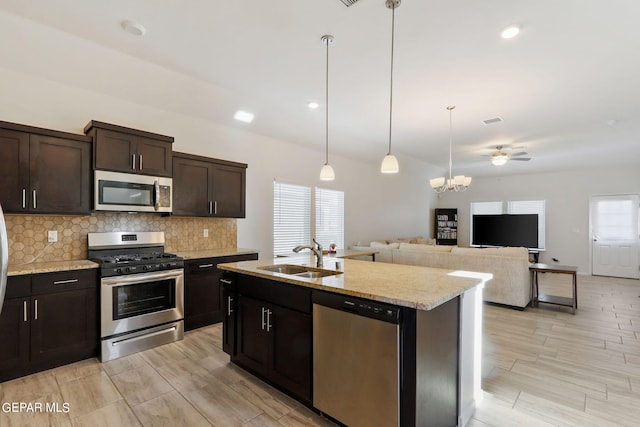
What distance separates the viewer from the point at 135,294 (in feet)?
10.9

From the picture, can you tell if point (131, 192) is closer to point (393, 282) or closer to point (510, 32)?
point (393, 282)

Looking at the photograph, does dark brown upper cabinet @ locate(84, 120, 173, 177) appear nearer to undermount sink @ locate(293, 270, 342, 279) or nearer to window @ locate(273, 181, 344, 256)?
window @ locate(273, 181, 344, 256)

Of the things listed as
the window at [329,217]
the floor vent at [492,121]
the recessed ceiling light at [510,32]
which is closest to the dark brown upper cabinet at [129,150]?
the window at [329,217]

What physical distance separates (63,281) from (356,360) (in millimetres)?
2801

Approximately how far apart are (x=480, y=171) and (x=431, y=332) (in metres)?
8.71

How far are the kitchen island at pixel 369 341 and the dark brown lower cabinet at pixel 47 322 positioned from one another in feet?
5.07

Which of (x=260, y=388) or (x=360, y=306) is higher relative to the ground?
(x=360, y=306)

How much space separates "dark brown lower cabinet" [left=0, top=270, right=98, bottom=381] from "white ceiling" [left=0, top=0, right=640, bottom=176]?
7.52 ft

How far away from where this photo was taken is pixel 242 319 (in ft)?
9.19

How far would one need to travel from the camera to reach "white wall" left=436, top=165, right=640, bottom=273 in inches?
304

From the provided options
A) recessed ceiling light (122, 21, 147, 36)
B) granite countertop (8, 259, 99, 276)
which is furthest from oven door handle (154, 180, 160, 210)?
recessed ceiling light (122, 21, 147, 36)

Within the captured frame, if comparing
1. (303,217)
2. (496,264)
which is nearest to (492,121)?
(496,264)

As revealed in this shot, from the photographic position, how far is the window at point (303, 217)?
18.2ft

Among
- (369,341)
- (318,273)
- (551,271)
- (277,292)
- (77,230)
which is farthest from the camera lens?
(551,271)
